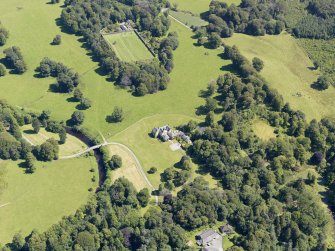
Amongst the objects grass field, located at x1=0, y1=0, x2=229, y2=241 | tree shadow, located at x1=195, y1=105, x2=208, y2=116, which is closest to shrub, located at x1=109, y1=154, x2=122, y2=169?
grass field, located at x1=0, y1=0, x2=229, y2=241

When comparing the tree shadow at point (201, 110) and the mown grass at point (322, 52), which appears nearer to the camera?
the tree shadow at point (201, 110)

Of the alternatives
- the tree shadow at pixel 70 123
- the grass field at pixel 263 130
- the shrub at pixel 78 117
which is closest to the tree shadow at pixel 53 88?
the tree shadow at pixel 70 123

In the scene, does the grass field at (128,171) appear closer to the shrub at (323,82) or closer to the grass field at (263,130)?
the grass field at (263,130)

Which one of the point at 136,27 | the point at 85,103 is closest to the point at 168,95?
the point at 85,103

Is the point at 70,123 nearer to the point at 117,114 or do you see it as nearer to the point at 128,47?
the point at 117,114

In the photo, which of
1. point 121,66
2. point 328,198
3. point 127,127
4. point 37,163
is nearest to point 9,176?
point 37,163

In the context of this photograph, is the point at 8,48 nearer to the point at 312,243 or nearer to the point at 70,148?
the point at 70,148

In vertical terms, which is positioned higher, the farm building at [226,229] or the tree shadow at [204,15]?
the tree shadow at [204,15]
